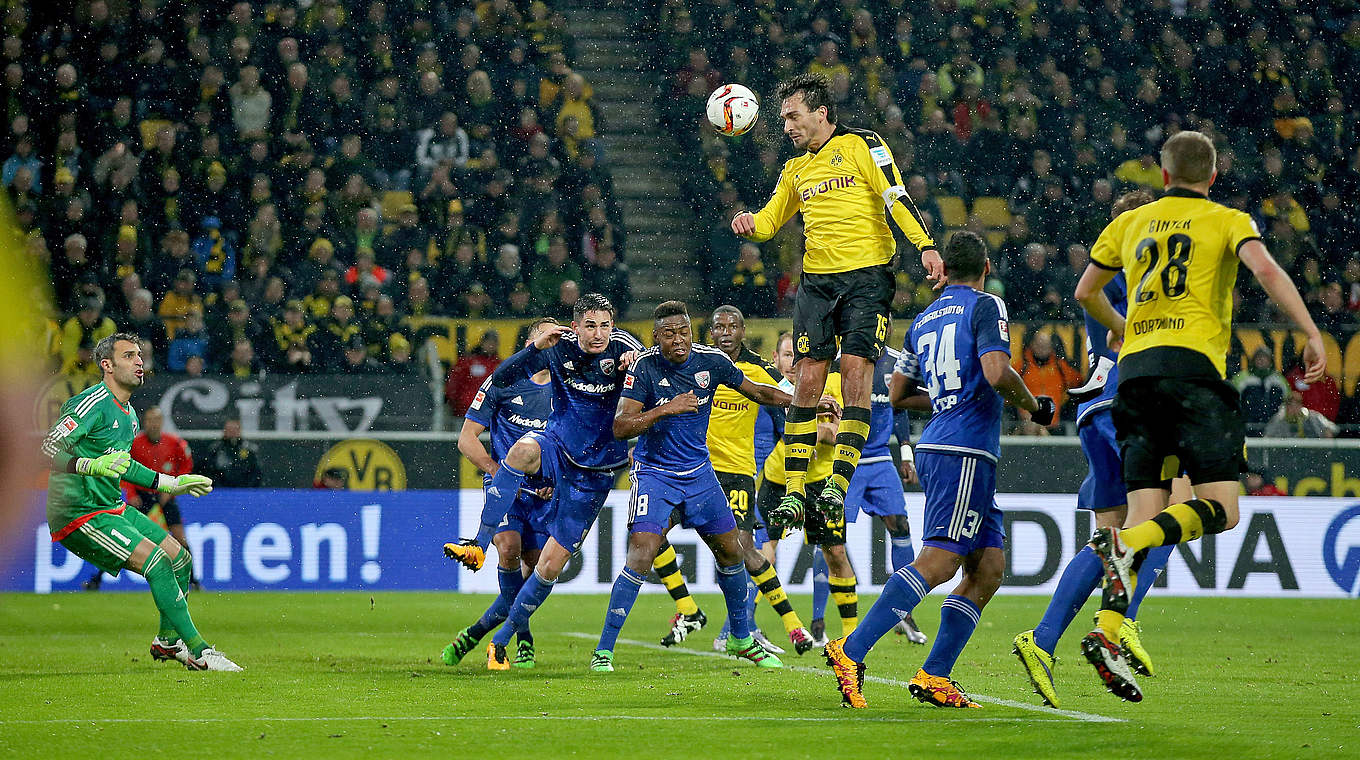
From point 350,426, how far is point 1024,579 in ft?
23.8

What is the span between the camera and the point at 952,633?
23.8 ft

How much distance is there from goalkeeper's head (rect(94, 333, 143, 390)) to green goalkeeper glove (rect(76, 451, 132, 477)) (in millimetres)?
654

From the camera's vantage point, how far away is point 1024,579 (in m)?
16.4

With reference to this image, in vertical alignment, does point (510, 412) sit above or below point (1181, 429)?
below

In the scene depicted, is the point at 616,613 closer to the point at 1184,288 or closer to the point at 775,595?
the point at 775,595

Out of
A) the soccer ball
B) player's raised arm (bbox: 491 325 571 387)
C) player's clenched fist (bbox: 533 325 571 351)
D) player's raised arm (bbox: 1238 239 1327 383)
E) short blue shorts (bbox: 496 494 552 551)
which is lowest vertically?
short blue shorts (bbox: 496 494 552 551)

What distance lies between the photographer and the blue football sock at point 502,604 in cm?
1015

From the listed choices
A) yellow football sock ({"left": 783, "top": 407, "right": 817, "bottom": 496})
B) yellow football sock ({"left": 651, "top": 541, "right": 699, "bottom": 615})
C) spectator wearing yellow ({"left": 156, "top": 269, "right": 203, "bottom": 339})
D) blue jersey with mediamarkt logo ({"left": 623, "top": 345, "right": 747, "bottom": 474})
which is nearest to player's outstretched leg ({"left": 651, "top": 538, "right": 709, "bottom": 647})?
yellow football sock ({"left": 651, "top": 541, "right": 699, "bottom": 615})

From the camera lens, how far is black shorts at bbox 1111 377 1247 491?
632cm

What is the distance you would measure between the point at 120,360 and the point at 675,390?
139 inches

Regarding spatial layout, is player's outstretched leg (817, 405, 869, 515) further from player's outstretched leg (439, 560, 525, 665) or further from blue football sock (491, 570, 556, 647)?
player's outstretched leg (439, 560, 525, 665)

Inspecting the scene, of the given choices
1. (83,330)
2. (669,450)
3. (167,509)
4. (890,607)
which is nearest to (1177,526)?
(890,607)

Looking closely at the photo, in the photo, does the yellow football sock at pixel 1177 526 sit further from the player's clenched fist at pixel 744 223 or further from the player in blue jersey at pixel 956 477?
the player's clenched fist at pixel 744 223

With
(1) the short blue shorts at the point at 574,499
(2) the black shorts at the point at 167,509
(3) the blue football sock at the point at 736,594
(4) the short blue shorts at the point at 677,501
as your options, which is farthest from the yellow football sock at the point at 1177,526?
(2) the black shorts at the point at 167,509
